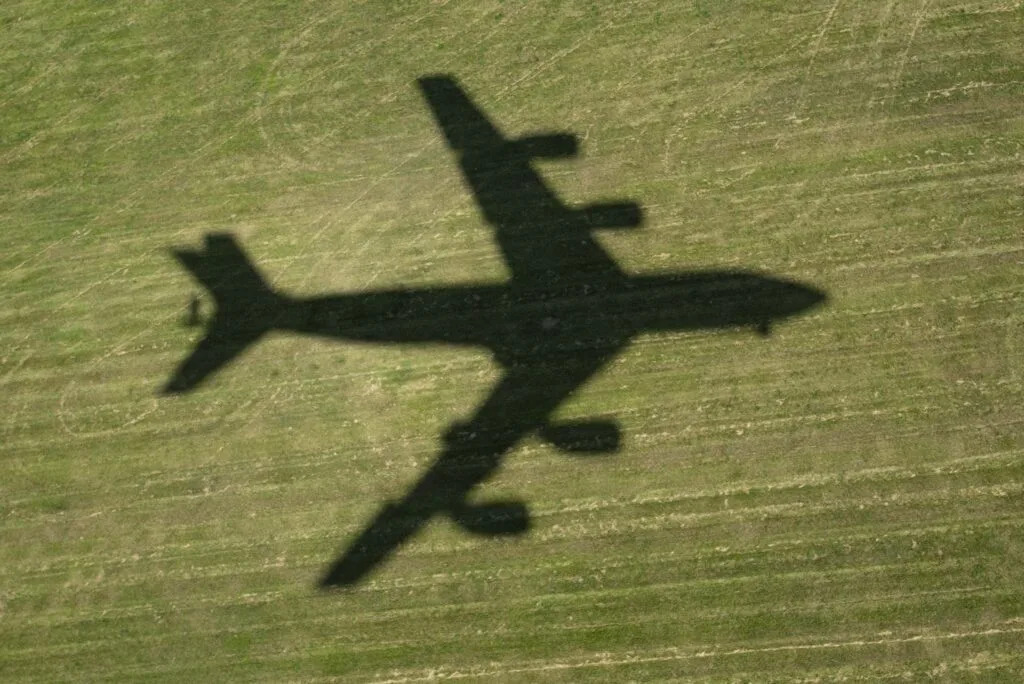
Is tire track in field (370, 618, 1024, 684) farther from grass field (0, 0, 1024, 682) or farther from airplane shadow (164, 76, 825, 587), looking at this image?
airplane shadow (164, 76, 825, 587)

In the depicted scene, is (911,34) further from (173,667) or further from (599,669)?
(173,667)

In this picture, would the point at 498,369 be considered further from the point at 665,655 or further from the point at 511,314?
the point at 665,655

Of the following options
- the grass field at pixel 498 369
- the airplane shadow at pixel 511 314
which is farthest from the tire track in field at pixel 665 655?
the airplane shadow at pixel 511 314

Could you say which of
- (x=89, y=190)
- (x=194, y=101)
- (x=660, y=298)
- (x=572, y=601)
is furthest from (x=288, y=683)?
(x=194, y=101)

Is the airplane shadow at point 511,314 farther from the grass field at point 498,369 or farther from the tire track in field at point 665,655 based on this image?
the tire track in field at point 665,655

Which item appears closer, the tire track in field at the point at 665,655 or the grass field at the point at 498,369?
the tire track in field at the point at 665,655

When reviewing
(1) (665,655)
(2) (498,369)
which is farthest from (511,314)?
(1) (665,655)

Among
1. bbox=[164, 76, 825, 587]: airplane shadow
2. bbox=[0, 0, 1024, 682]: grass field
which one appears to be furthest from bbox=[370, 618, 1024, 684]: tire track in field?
bbox=[164, 76, 825, 587]: airplane shadow
